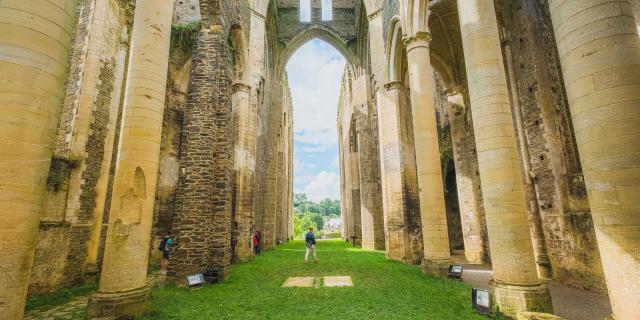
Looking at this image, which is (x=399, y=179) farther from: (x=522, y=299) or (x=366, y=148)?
(x=522, y=299)

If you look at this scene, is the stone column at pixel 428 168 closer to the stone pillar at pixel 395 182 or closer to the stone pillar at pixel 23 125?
the stone pillar at pixel 395 182

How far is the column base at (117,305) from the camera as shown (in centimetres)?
448

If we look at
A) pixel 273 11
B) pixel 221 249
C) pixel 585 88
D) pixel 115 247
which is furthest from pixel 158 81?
pixel 273 11

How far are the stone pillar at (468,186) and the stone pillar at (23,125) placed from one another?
42.1 ft

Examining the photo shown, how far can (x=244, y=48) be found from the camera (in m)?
12.5

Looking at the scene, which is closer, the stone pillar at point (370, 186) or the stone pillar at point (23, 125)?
the stone pillar at point (23, 125)

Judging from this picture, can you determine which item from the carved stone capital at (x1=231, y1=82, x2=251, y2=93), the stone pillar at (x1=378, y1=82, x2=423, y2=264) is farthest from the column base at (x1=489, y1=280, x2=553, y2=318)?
the carved stone capital at (x1=231, y1=82, x2=251, y2=93)

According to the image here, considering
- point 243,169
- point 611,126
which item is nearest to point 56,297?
point 243,169

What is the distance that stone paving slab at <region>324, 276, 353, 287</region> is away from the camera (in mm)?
7355

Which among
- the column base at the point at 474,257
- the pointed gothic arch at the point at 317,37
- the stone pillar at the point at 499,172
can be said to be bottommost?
the column base at the point at 474,257

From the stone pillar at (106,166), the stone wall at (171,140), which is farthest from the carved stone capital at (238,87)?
Answer: the stone wall at (171,140)

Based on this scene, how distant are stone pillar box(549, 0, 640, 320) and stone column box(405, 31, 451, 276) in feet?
17.0

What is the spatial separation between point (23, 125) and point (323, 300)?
17.8 feet

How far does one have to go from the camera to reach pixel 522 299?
4.45 metres
